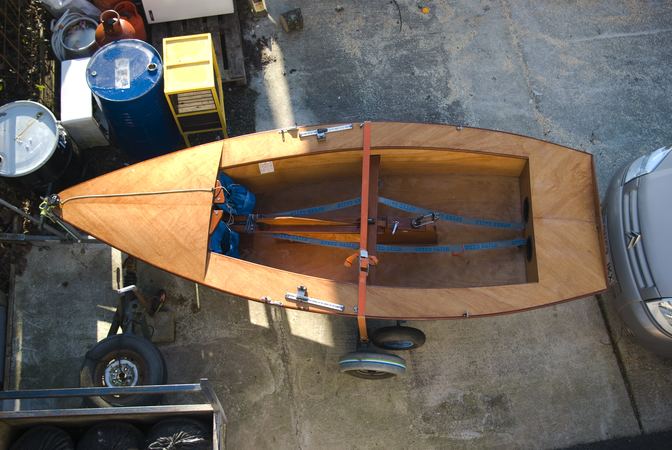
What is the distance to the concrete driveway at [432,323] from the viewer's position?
15.7 ft

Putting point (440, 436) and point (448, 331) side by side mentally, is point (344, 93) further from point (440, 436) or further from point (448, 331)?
point (440, 436)

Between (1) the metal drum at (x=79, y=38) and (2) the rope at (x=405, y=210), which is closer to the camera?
(2) the rope at (x=405, y=210)

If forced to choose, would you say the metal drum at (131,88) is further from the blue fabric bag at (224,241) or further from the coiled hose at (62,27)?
the blue fabric bag at (224,241)

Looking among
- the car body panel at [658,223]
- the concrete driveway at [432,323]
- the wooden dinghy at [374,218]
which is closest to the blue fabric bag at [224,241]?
the wooden dinghy at [374,218]

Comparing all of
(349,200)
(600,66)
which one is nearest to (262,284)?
(349,200)

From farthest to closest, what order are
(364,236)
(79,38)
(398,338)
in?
(79,38)
(398,338)
(364,236)

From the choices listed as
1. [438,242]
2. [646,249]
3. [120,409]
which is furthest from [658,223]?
[120,409]

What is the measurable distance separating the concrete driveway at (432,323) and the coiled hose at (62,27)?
160 centimetres

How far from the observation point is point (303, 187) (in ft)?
16.1

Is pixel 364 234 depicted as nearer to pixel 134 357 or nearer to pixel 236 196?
pixel 236 196

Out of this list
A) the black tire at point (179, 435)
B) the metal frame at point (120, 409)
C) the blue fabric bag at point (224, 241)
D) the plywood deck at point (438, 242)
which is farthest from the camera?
the plywood deck at point (438, 242)

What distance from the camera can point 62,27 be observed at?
560 cm

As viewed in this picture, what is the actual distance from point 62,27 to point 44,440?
12.4 ft

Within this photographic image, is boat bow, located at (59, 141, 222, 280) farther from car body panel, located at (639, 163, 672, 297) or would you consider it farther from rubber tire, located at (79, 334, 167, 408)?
car body panel, located at (639, 163, 672, 297)
